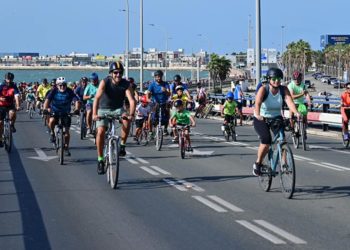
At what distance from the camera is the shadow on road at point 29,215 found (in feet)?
26.2

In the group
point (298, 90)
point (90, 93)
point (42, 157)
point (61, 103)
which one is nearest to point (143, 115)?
point (90, 93)

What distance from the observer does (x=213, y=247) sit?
770 centimetres

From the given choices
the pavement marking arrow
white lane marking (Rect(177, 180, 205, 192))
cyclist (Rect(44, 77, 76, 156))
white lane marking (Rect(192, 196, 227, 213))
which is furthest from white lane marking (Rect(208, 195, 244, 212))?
the pavement marking arrow

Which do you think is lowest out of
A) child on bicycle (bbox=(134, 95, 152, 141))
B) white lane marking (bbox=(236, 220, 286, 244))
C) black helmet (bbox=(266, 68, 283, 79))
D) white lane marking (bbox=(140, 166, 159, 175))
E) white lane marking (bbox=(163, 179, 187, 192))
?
white lane marking (bbox=(236, 220, 286, 244))

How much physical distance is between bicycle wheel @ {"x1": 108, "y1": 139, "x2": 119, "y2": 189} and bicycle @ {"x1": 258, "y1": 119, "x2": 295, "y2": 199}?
7.45ft

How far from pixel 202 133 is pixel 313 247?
17935 mm

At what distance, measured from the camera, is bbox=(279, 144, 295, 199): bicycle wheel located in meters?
10.4

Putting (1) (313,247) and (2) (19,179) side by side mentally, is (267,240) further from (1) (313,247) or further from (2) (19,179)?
(2) (19,179)

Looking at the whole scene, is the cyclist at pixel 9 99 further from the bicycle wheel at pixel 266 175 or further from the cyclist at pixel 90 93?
the bicycle wheel at pixel 266 175

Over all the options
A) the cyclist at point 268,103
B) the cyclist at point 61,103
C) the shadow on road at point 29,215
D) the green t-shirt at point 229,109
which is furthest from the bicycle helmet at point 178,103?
the cyclist at point 268,103

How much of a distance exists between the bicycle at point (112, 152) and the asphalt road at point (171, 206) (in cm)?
23

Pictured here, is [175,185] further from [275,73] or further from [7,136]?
[7,136]

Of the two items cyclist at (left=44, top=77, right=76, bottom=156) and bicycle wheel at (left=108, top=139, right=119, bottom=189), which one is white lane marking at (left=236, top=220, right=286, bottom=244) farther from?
cyclist at (left=44, top=77, right=76, bottom=156)

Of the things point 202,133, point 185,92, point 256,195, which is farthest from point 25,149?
point 256,195
